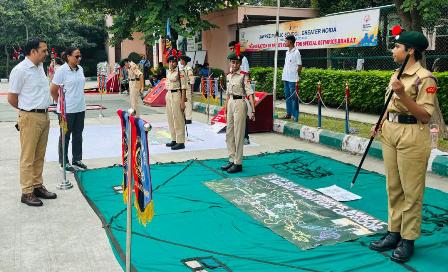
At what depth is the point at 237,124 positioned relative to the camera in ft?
23.2

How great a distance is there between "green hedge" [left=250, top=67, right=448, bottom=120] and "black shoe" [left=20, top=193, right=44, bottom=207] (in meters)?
8.46

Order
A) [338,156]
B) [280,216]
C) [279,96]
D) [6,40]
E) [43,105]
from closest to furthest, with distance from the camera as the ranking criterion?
[280,216], [43,105], [338,156], [279,96], [6,40]

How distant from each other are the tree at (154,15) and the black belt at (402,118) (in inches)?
538

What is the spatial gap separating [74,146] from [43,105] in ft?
5.53

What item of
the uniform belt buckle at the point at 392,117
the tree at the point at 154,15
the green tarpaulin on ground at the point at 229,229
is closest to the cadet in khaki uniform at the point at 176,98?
the green tarpaulin on ground at the point at 229,229

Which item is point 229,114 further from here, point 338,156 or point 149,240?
point 149,240

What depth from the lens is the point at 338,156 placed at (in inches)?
330

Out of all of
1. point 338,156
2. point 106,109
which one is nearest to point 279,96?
point 106,109

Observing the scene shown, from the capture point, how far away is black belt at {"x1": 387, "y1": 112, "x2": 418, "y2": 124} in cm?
397

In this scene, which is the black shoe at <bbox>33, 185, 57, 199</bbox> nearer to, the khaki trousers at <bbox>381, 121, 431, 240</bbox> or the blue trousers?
the khaki trousers at <bbox>381, 121, 431, 240</bbox>

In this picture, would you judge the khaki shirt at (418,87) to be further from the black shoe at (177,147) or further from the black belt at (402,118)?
the black shoe at (177,147)

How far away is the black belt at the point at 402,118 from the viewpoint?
156 inches

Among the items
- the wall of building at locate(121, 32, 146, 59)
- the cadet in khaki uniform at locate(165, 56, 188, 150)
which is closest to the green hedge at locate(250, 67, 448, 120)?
the cadet in khaki uniform at locate(165, 56, 188, 150)

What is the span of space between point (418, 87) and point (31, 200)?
4.39 metres
